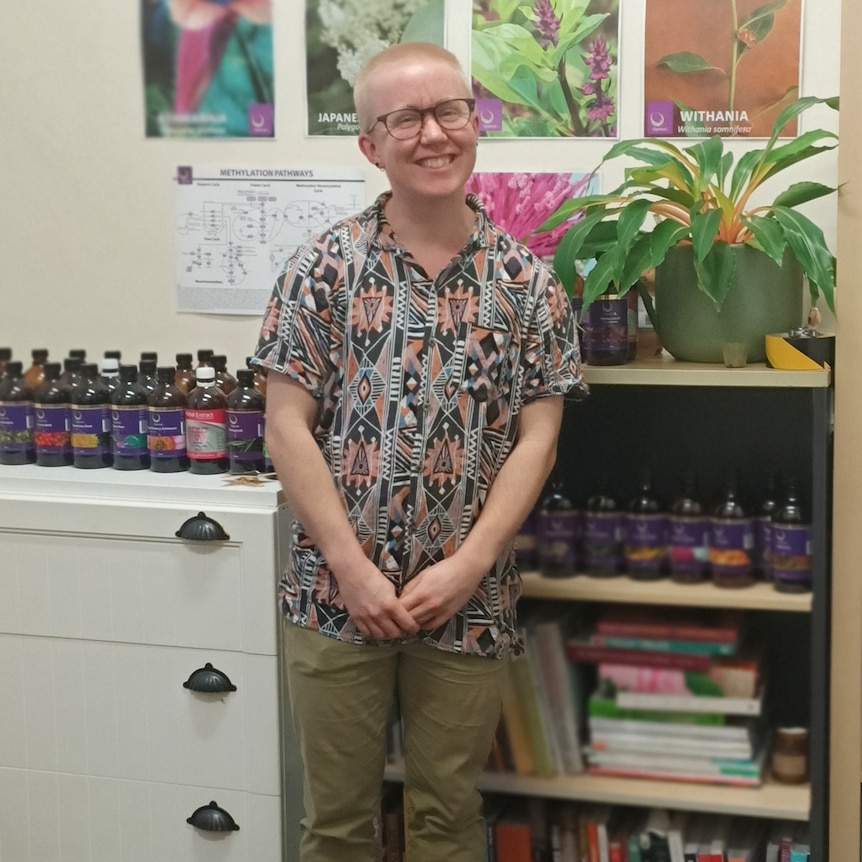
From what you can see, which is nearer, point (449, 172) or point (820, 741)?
point (449, 172)

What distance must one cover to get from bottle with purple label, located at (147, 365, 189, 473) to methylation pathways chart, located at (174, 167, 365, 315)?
35 cm

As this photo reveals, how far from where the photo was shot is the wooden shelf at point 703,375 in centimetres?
173

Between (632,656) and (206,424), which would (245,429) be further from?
(632,656)

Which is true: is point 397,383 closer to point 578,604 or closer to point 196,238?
point 578,604

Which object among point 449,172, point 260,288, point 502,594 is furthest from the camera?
point 260,288

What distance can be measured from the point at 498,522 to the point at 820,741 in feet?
2.04

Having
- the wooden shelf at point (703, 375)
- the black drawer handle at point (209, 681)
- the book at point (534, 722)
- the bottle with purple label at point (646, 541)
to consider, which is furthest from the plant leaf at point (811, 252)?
the black drawer handle at point (209, 681)

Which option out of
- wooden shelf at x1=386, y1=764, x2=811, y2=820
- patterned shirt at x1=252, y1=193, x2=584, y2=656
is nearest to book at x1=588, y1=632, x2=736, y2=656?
wooden shelf at x1=386, y1=764, x2=811, y2=820

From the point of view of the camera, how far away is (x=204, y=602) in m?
1.93

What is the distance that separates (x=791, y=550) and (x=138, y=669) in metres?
1.07

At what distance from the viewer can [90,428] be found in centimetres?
211

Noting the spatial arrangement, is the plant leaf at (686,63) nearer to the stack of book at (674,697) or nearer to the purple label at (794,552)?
the purple label at (794,552)

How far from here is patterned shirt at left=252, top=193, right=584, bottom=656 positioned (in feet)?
5.37

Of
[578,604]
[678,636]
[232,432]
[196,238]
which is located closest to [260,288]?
[196,238]
